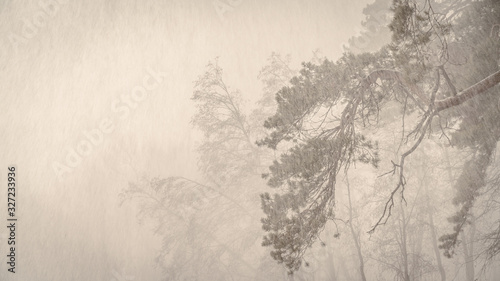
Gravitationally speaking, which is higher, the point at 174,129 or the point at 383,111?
the point at 174,129

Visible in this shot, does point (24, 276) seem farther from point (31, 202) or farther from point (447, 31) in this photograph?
point (447, 31)

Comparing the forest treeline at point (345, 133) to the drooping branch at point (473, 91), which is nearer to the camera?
the drooping branch at point (473, 91)

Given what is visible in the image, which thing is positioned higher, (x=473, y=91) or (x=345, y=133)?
(x=473, y=91)

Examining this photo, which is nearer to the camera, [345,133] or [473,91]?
[473,91]

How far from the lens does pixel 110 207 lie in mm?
47219

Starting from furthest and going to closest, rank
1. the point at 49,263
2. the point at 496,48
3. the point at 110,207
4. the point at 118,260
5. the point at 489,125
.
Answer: the point at 49,263 < the point at 110,207 < the point at 118,260 < the point at 489,125 < the point at 496,48

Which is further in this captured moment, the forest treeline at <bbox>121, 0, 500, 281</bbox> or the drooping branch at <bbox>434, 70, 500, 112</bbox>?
the forest treeline at <bbox>121, 0, 500, 281</bbox>

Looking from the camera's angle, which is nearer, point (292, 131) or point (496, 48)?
point (292, 131)

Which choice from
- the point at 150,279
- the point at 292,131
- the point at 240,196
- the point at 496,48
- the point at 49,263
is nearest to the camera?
the point at 292,131

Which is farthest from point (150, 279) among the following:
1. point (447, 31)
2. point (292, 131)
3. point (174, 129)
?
point (447, 31)

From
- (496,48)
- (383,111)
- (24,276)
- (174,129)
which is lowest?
(24,276)

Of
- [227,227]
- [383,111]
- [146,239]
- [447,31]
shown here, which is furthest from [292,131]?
[146,239]

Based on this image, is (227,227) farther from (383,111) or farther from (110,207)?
(110,207)

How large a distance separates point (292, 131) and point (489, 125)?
4198 millimetres
